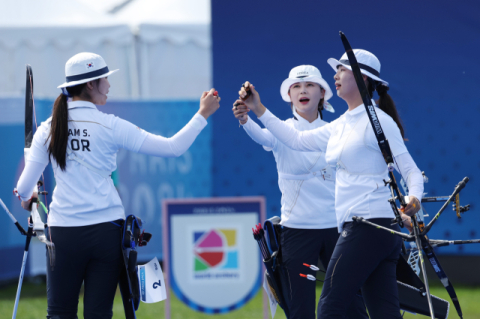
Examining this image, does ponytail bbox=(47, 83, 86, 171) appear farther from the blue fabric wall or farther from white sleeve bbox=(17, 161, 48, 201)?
the blue fabric wall

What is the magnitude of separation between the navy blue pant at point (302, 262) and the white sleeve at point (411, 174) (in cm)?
90

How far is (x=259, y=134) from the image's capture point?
143 inches

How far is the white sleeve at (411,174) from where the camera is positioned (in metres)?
2.63

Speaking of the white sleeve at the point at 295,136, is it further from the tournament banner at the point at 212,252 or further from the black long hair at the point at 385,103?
the tournament banner at the point at 212,252

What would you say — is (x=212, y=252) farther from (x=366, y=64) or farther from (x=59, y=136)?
(x=366, y=64)

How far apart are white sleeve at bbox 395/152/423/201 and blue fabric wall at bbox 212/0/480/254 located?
3156 millimetres

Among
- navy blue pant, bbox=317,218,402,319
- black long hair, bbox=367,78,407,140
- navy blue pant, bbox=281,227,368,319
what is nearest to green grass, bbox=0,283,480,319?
navy blue pant, bbox=281,227,368,319

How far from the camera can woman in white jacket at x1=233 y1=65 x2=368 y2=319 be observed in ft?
11.4

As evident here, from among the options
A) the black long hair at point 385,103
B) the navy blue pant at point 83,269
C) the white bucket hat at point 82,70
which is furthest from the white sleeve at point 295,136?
the navy blue pant at point 83,269

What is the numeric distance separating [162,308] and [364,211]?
10.9ft

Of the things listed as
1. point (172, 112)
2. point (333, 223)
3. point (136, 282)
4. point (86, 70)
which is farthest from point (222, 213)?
point (172, 112)

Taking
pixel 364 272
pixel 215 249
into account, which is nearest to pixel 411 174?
pixel 364 272

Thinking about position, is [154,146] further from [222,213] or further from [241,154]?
[241,154]

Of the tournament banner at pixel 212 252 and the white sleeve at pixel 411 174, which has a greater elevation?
the white sleeve at pixel 411 174
